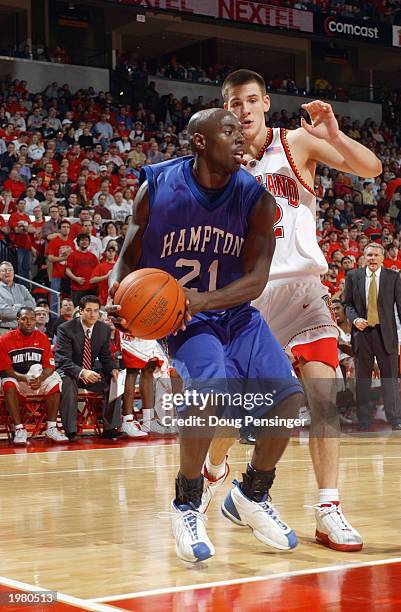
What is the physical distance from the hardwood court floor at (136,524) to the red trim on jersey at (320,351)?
83 cm

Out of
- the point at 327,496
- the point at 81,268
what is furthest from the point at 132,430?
the point at 327,496

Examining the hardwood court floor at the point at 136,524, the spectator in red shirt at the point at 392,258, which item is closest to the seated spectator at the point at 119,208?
the spectator in red shirt at the point at 392,258

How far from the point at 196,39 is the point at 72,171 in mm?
12211

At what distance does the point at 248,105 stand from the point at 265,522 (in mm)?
1966

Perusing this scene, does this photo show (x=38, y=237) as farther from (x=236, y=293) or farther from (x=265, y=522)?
(x=236, y=293)

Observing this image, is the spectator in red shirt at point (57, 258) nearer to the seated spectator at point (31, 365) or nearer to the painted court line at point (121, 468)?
the seated spectator at point (31, 365)

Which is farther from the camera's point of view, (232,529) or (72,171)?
(72,171)

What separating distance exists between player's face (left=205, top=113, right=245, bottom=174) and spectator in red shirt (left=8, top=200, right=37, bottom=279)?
9683 millimetres

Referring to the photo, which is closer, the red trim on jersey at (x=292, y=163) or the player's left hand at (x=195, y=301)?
the player's left hand at (x=195, y=301)

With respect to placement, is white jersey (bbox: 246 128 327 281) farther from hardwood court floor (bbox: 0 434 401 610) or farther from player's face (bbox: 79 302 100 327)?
player's face (bbox: 79 302 100 327)

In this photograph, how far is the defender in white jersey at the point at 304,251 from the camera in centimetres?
448

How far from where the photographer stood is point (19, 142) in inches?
683

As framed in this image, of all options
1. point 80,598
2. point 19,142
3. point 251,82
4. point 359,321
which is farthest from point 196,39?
point 80,598

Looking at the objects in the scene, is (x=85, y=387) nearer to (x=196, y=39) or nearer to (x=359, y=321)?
(x=359, y=321)
